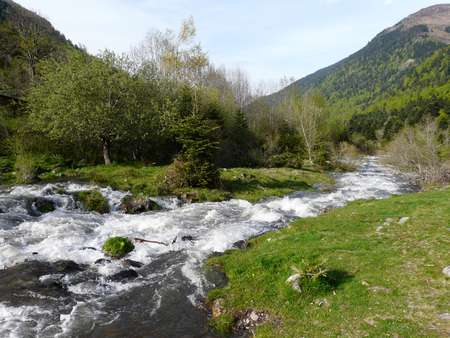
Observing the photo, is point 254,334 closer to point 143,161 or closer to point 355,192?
point 355,192

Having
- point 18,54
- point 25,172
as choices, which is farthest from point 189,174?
point 18,54

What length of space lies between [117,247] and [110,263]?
115cm

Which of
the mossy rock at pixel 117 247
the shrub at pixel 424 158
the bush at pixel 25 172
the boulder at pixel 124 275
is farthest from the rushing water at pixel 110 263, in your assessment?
the shrub at pixel 424 158

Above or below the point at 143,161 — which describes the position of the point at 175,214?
below

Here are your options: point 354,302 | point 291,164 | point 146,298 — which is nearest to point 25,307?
point 146,298

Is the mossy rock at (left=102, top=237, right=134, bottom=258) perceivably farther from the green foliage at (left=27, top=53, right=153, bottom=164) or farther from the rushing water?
the green foliage at (left=27, top=53, right=153, bottom=164)

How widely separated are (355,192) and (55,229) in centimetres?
2712

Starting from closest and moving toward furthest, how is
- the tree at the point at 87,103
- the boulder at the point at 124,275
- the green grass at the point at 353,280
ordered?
1. the green grass at the point at 353,280
2. the boulder at the point at 124,275
3. the tree at the point at 87,103

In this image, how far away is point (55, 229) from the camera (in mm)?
19156

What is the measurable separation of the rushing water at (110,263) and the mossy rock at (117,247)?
A: 1.10 feet

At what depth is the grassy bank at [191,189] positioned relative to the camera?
1145 inches

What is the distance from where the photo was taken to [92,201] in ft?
82.2

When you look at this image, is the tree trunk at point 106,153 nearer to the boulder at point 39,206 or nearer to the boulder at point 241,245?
the boulder at point 39,206

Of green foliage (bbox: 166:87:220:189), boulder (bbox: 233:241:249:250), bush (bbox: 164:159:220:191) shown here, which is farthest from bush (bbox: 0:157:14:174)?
boulder (bbox: 233:241:249:250)
